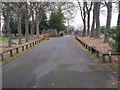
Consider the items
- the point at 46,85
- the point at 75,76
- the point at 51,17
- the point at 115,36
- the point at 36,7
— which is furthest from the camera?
the point at 51,17

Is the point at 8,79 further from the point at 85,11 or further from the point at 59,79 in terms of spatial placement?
the point at 85,11

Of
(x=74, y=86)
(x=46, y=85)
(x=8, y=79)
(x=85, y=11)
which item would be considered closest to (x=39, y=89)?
(x=46, y=85)

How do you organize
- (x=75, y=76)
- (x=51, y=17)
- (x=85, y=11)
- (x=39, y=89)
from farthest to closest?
(x=51, y=17)
(x=85, y=11)
(x=75, y=76)
(x=39, y=89)

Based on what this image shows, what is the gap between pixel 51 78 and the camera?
212 inches

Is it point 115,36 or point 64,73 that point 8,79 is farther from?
point 115,36

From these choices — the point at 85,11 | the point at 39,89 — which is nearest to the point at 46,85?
the point at 39,89

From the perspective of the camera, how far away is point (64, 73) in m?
6.02

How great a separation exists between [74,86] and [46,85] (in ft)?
2.89

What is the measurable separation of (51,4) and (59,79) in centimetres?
2776

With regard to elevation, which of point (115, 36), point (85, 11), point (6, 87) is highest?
point (85, 11)

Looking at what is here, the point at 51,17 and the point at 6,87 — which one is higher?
the point at 51,17

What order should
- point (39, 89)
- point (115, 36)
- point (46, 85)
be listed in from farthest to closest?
point (115, 36) → point (46, 85) → point (39, 89)

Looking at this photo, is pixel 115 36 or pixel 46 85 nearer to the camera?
pixel 46 85

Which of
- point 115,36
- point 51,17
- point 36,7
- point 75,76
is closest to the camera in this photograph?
point 75,76
